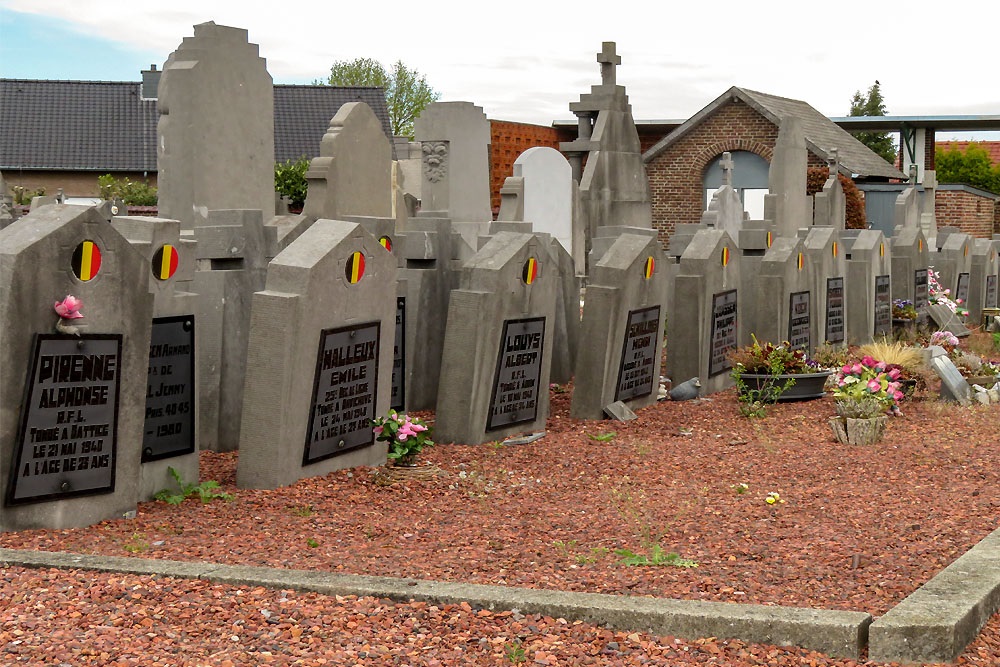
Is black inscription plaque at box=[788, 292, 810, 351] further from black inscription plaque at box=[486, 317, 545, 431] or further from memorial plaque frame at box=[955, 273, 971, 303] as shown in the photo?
memorial plaque frame at box=[955, 273, 971, 303]

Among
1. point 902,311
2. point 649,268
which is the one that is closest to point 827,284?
point 902,311

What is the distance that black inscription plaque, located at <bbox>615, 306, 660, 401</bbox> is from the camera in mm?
10711

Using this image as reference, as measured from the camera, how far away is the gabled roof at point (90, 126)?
40969 mm

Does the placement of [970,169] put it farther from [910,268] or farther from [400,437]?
[400,437]

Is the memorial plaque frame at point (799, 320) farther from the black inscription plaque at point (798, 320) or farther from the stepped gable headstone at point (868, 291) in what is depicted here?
the stepped gable headstone at point (868, 291)

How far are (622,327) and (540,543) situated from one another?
4.81 metres

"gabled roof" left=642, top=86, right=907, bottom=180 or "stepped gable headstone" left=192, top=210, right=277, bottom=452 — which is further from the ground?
"gabled roof" left=642, top=86, right=907, bottom=180

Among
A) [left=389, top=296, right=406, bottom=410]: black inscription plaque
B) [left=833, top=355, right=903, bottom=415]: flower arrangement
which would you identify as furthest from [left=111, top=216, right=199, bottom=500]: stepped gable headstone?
[left=833, top=355, right=903, bottom=415]: flower arrangement

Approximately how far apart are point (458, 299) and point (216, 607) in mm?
4620

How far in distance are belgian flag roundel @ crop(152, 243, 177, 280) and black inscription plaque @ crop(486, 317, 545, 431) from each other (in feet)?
9.28

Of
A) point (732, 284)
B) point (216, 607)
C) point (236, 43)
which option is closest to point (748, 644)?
point (216, 607)

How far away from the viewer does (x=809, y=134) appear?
35.9m

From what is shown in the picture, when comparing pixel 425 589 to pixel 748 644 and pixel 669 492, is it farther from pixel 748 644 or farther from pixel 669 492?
pixel 669 492

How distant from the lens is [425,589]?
15.5ft
